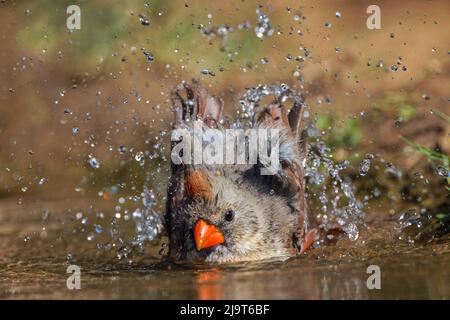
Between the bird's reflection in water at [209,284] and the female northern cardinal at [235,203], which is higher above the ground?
the female northern cardinal at [235,203]

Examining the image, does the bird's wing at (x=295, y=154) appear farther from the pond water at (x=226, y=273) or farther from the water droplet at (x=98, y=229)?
the water droplet at (x=98, y=229)

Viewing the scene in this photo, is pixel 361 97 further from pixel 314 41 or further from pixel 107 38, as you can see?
pixel 107 38

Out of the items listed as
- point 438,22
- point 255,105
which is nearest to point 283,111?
point 255,105

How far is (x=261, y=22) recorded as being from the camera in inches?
343

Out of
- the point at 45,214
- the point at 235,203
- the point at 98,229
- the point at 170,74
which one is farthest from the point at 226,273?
the point at 170,74

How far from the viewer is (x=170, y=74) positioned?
8.96 m

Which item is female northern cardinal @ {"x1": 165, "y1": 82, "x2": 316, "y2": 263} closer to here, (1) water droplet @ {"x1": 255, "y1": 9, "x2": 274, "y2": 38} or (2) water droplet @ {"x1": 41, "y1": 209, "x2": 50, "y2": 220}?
(2) water droplet @ {"x1": 41, "y1": 209, "x2": 50, "y2": 220}

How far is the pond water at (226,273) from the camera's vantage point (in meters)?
4.45

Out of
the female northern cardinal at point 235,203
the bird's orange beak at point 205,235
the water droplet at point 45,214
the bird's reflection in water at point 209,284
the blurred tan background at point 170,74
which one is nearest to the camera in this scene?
the bird's reflection in water at point 209,284

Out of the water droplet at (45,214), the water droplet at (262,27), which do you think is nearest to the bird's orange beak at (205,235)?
the water droplet at (45,214)

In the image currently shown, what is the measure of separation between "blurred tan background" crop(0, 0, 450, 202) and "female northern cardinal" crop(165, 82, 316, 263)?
54.4 inches

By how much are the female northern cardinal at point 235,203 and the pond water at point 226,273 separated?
0.60ft

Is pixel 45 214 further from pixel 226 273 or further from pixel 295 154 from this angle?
pixel 226 273

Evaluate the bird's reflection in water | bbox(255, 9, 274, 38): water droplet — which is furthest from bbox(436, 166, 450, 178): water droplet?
bbox(255, 9, 274, 38): water droplet
